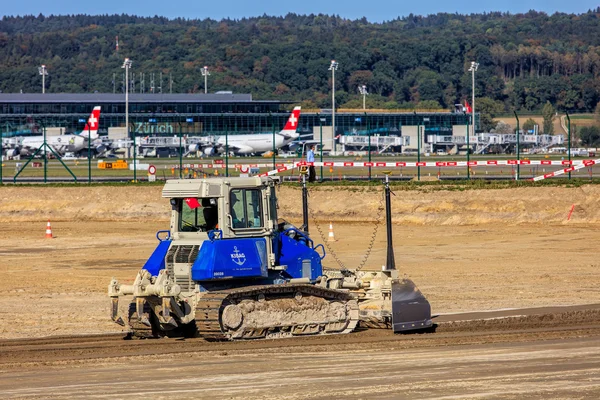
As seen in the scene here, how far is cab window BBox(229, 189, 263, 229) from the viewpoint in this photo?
49.2 feet

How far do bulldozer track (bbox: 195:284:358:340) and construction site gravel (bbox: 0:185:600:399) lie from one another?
238mm

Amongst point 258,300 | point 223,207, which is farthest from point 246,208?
point 258,300

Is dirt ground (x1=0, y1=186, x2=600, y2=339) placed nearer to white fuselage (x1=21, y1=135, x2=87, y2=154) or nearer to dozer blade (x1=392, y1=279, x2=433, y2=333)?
dozer blade (x1=392, y1=279, x2=433, y2=333)

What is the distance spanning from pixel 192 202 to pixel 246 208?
0.79 meters

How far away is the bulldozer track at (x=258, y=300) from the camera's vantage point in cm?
1452

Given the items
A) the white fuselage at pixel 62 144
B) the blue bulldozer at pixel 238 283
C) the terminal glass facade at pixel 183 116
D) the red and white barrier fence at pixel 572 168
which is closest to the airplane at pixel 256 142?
the terminal glass facade at pixel 183 116

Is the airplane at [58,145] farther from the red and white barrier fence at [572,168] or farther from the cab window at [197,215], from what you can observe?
the cab window at [197,215]

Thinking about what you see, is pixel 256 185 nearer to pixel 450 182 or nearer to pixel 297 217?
pixel 297 217

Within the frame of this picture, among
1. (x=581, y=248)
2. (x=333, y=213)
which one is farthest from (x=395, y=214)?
(x=581, y=248)

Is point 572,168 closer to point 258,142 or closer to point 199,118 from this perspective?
point 258,142

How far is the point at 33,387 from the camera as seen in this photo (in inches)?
482

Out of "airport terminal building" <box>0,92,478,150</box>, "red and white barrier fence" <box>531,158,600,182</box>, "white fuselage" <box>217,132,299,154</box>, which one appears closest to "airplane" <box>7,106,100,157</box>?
"airport terminal building" <box>0,92,478,150</box>

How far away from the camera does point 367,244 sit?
3027cm

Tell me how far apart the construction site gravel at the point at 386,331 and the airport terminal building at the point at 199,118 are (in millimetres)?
55433
